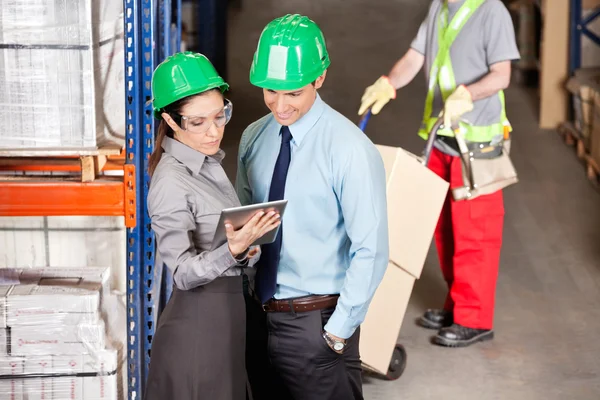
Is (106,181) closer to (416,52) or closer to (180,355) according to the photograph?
(180,355)

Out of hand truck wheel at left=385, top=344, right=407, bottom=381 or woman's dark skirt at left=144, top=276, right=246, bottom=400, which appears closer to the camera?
woman's dark skirt at left=144, top=276, right=246, bottom=400

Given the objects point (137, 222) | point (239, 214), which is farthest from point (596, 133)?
point (239, 214)

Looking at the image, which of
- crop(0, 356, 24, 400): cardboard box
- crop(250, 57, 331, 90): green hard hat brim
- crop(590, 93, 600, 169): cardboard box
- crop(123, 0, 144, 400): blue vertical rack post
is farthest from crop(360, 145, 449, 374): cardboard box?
crop(590, 93, 600, 169): cardboard box

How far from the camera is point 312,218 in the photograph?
3379 millimetres

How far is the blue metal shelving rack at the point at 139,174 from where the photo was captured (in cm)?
381

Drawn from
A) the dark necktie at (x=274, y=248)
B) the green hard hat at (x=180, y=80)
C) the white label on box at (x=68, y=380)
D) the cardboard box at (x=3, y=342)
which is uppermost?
the green hard hat at (x=180, y=80)

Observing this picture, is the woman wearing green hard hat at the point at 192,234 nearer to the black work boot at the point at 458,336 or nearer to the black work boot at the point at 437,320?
the black work boot at the point at 458,336

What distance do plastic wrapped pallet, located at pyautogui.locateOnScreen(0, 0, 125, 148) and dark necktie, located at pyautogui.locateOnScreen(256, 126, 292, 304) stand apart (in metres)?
0.81

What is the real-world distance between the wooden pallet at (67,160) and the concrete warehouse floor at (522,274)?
7.02 feet

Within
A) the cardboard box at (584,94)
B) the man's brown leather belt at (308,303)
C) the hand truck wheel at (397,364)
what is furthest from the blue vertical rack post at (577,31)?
the man's brown leather belt at (308,303)

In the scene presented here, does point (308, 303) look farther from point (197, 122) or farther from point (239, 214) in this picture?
point (197, 122)

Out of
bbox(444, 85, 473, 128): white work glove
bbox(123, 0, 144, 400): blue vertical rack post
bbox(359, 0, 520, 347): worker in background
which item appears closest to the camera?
bbox(123, 0, 144, 400): blue vertical rack post

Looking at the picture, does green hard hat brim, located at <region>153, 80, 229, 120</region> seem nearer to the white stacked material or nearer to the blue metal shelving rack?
the blue metal shelving rack

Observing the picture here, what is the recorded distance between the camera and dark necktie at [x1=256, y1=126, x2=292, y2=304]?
134 inches
